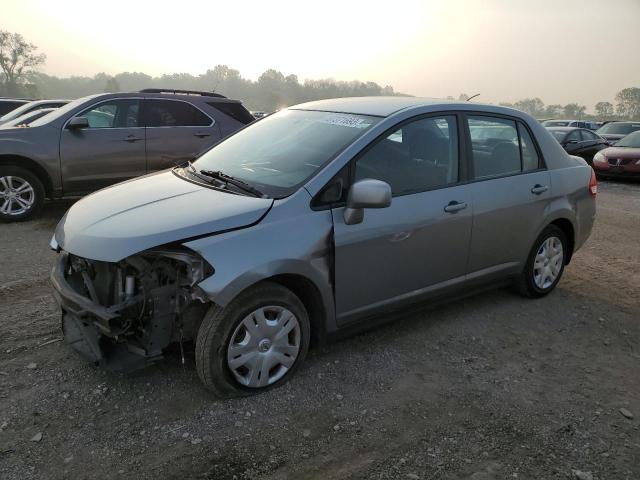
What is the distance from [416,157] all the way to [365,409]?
1746mm

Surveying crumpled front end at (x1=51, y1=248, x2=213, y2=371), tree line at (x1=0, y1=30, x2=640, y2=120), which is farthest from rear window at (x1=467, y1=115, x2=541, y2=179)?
tree line at (x1=0, y1=30, x2=640, y2=120)

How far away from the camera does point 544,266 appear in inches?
187

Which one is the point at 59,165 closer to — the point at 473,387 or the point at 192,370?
the point at 192,370

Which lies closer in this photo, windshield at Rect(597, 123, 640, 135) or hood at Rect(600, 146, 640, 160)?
hood at Rect(600, 146, 640, 160)

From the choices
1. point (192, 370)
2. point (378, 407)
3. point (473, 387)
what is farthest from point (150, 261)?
point (473, 387)

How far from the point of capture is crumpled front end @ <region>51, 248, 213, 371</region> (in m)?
2.81

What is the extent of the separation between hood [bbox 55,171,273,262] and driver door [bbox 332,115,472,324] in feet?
2.10

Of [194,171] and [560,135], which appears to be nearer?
[194,171]

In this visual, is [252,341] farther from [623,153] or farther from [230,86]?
[230,86]

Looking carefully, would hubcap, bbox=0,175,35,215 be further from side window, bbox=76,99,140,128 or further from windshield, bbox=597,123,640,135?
windshield, bbox=597,123,640,135

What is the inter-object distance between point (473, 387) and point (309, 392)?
104cm

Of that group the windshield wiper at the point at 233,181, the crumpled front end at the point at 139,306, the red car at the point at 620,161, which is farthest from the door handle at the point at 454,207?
the red car at the point at 620,161

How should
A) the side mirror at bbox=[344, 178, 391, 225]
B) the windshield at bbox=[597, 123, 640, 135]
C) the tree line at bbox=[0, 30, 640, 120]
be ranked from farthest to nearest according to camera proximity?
the tree line at bbox=[0, 30, 640, 120] < the windshield at bbox=[597, 123, 640, 135] < the side mirror at bbox=[344, 178, 391, 225]

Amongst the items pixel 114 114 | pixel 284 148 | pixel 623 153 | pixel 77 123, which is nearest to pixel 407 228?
pixel 284 148
